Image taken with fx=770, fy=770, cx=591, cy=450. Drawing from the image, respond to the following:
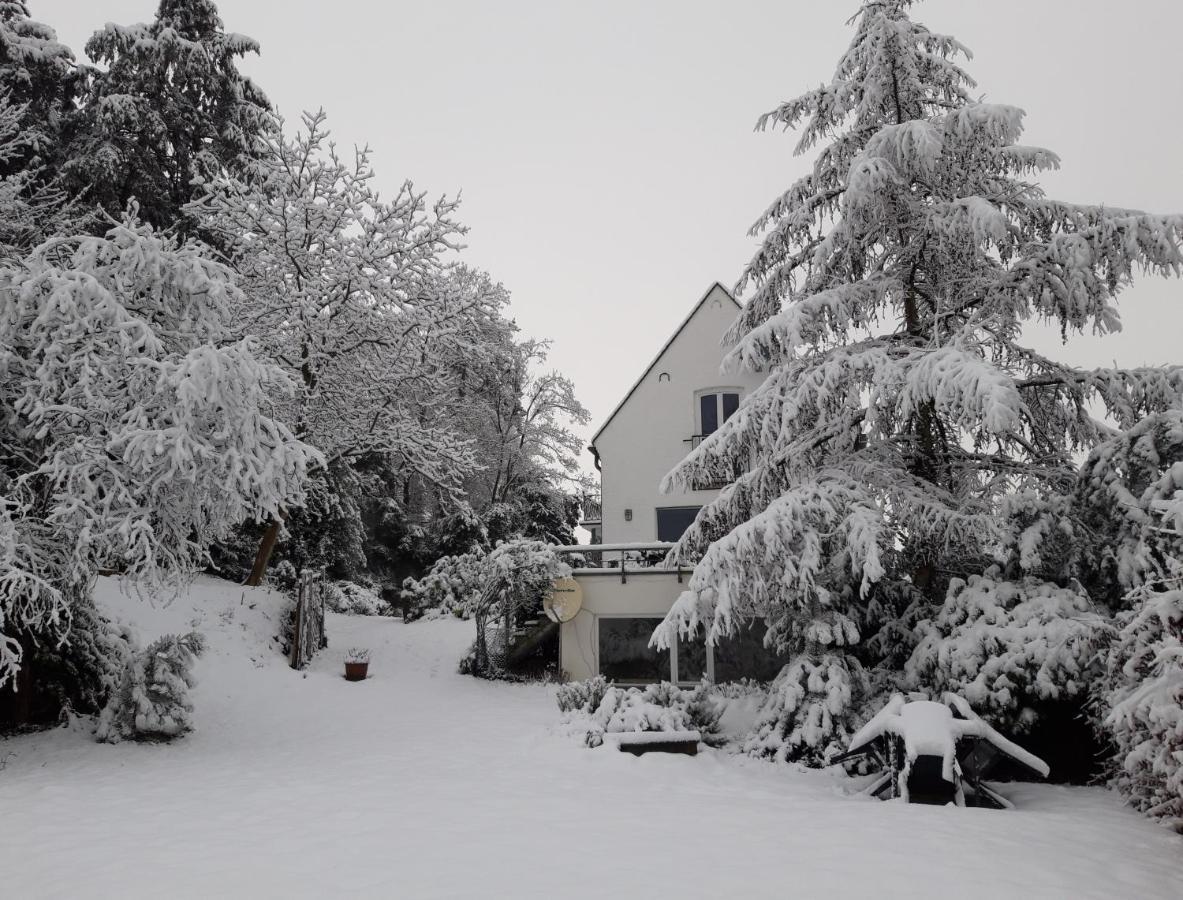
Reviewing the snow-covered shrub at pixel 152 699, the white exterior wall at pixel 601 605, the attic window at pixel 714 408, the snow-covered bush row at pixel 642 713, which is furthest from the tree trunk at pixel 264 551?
the attic window at pixel 714 408

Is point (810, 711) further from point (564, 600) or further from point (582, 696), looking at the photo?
point (564, 600)

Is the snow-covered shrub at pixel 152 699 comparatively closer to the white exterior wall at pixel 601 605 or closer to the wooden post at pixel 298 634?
the wooden post at pixel 298 634

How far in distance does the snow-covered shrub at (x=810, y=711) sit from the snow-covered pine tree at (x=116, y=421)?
23.7 ft

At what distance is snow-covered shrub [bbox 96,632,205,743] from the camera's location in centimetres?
1078

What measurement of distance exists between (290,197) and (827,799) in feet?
57.8

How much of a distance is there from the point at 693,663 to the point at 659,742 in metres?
5.69

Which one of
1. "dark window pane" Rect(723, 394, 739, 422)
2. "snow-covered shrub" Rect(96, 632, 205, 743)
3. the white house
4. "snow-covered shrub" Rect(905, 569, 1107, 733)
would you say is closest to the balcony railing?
the white house

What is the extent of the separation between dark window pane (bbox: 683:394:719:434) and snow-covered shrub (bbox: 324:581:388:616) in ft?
41.1

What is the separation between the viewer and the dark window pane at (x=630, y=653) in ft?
53.1

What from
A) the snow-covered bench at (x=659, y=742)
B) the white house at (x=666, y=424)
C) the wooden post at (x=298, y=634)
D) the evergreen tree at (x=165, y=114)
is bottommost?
the snow-covered bench at (x=659, y=742)

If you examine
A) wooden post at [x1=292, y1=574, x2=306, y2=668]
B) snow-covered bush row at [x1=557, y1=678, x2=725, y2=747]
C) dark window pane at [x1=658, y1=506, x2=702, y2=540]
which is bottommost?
snow-covered bush row at [x1=557, y1=678, x2=725, y2=747]

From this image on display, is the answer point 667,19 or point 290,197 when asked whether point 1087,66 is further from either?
point 290,197

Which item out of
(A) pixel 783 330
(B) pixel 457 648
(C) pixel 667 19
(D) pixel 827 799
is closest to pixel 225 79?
(C) pixel 667 19

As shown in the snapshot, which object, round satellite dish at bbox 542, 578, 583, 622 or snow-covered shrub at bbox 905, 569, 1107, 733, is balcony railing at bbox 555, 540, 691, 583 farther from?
snow-covered shrub at bbox 905, 569, 1107, 733
